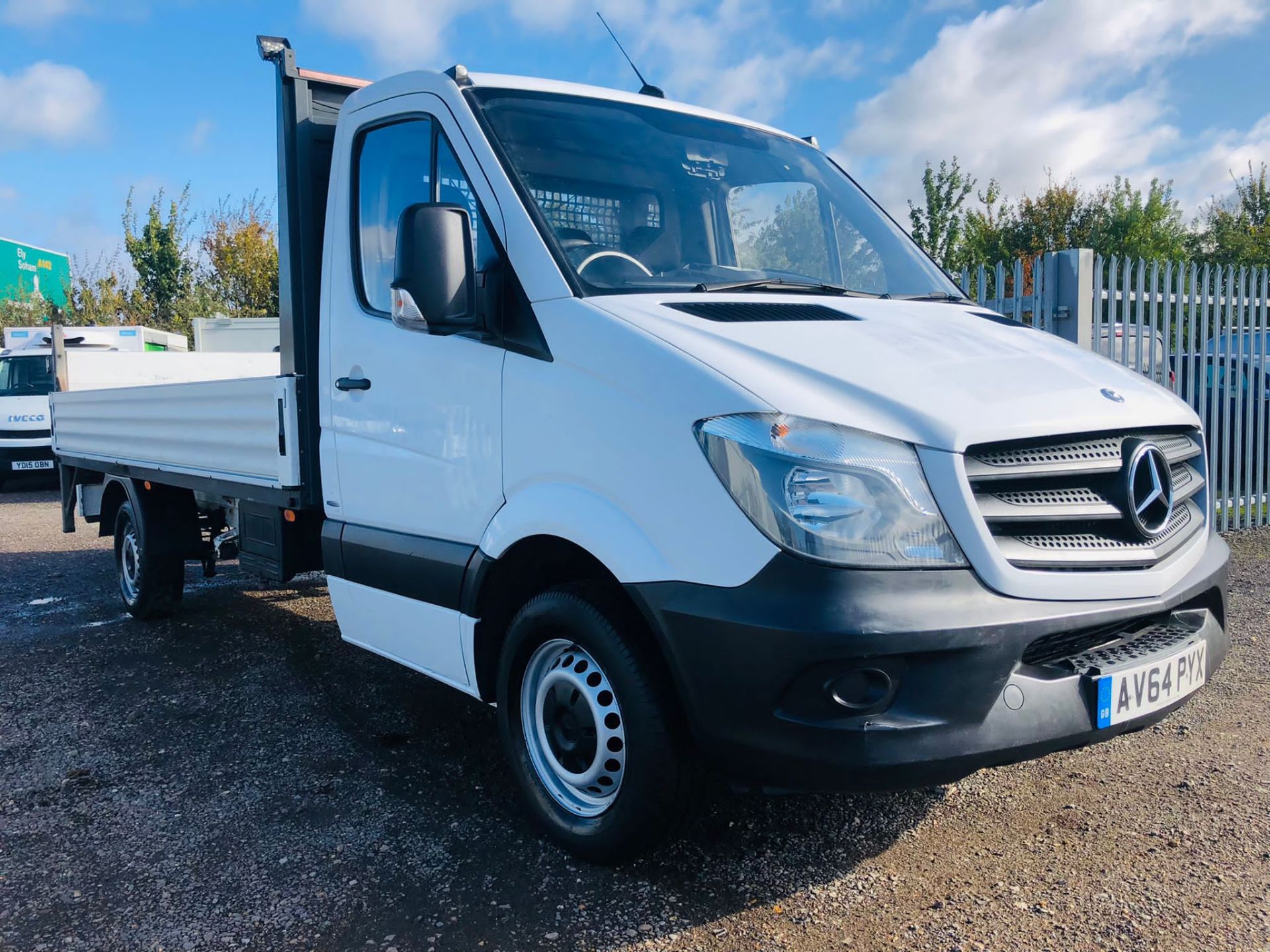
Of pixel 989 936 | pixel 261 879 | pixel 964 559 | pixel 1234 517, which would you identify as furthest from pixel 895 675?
pixel 1234 517

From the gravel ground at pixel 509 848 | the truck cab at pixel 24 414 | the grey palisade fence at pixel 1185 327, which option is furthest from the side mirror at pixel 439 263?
the truck cab at pixel 24 414

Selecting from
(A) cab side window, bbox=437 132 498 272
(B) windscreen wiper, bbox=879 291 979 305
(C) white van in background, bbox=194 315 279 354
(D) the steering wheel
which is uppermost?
(C) white van in background, bbox=194 315 279 354

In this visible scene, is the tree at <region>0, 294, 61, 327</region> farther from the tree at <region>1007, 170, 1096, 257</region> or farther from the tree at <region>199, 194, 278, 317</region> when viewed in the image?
the tree at <region>1007, 170, 1096, 257</region>

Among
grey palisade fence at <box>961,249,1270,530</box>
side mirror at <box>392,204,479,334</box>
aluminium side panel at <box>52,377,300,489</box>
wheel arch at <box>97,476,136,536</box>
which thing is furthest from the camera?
grey palisade fence at <box>961,249,1270,530</box>

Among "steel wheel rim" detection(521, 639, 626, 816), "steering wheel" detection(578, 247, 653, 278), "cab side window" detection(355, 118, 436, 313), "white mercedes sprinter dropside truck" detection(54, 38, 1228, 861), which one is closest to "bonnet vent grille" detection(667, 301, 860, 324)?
"white mercedes sprinter dropside truck" detection(54, 38, 1228, 861)

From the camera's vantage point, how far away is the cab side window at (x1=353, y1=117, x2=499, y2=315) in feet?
11.3

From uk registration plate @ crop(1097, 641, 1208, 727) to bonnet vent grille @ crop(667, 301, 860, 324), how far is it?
1.26m

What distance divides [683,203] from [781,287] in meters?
0.50

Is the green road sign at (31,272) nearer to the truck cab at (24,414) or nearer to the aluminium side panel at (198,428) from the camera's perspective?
the truck cab at (24,414)

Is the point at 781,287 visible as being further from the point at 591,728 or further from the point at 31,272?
the point at 31,272

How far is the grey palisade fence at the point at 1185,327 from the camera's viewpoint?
7.65 meters

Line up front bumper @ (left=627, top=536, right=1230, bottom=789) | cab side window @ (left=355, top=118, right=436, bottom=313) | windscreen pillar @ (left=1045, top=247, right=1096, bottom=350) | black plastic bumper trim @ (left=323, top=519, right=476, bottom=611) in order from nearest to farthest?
1. front bumper @ (left=627, top=536, right=1230, bottom=789)
2. black plastic bumper trim @ (left=323, top=519, right=476, bottom=611)
3. cab side window @ (left=355, top=118, right=436, bottom=313)
4. windscreen pillar @ (left=1045, top=247, right=1096, bottom=350)

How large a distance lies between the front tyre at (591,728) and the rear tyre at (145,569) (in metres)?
4.01

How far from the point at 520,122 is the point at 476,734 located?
2460 mm
